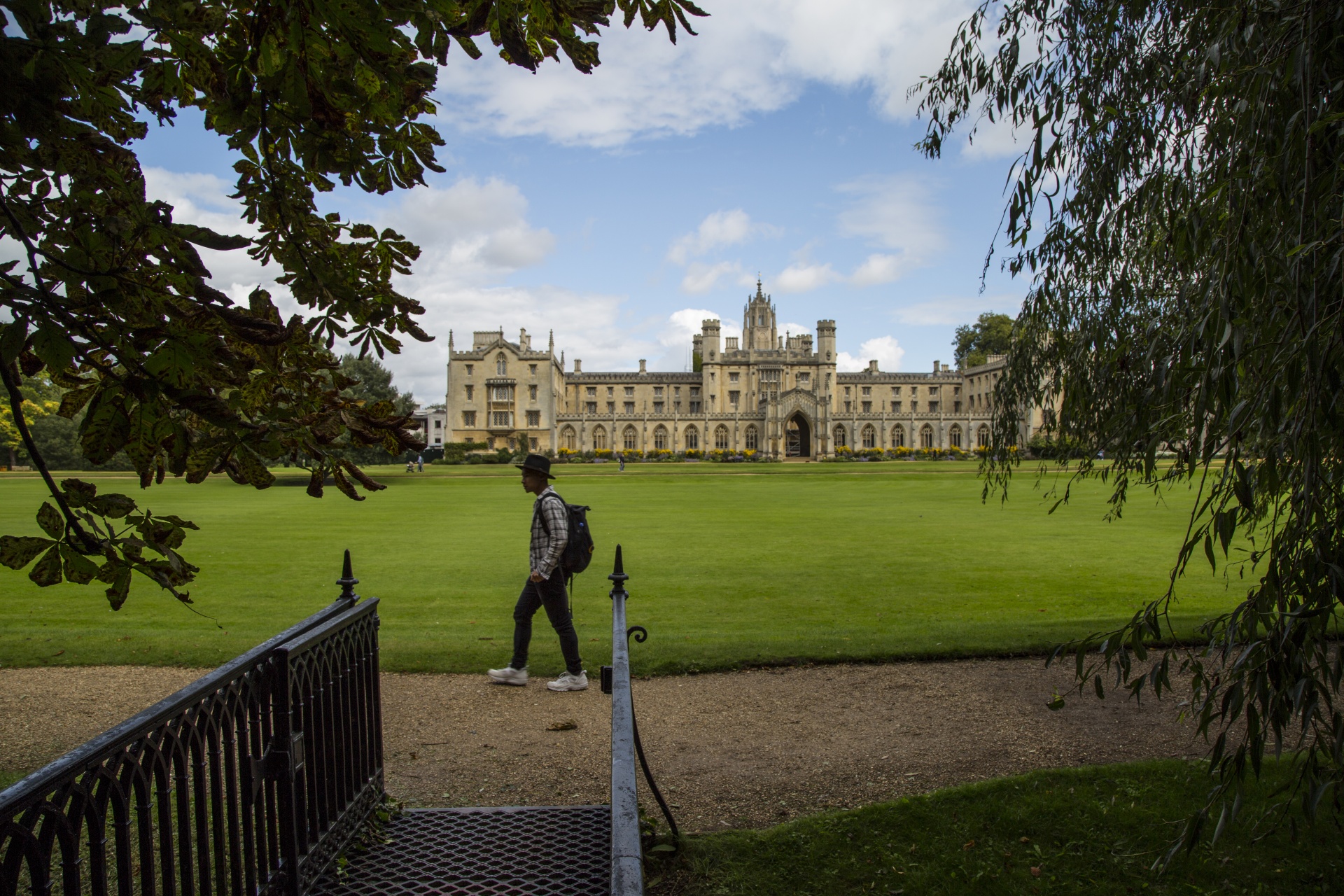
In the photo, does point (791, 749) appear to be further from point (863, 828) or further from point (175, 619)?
point (175, 619)

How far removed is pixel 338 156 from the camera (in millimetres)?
2779

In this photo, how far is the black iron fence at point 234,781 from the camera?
6.52ft

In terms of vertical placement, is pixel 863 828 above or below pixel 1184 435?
below

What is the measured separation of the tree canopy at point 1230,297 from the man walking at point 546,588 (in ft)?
12.9

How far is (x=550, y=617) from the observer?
6.86m

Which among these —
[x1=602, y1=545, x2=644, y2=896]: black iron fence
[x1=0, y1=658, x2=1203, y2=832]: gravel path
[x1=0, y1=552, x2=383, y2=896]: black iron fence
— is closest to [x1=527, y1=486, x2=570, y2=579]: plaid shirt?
[x1=0, y1=658, x2=1203, y2=832]: gravel path

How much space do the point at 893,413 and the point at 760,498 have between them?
5213 centimetres

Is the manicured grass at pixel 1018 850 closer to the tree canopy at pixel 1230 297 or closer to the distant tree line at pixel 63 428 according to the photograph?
the tree canopy at pixel 1230 297

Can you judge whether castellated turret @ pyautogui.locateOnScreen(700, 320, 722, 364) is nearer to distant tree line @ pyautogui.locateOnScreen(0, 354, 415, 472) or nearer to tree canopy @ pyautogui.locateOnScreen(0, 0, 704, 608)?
distant tree line @ pyautogui.locateOnScreen(0, 354, 415, 472)

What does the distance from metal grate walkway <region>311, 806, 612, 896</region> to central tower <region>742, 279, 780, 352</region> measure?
80.3m

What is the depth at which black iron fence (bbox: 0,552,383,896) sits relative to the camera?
1987 millimetres

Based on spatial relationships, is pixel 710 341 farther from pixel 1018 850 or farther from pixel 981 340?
pixel 1018 850

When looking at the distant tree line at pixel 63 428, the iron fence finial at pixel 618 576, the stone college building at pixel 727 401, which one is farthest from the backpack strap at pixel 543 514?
the stone college building at pixel 727 401

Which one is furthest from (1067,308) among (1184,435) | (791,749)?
(791,749)
